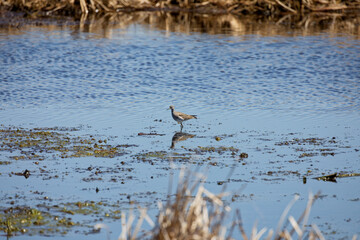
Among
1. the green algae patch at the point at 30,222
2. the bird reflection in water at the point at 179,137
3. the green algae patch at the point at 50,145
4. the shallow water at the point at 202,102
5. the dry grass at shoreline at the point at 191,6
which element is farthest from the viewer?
the dry grass at shoreline at the point at 191,6

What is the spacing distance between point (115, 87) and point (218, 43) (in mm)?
9557

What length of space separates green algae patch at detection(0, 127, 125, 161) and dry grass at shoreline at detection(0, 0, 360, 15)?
75.4ft

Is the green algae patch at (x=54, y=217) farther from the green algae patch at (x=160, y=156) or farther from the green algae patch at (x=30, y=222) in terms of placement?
the green algae patch at (x=160, y=156)

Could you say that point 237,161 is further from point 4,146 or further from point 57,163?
point 4,146

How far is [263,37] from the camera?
97.2 ft

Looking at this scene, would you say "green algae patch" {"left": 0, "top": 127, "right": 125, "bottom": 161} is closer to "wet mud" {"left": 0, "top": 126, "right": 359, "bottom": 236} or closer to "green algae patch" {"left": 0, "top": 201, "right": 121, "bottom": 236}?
"wet mud" {"left": 0, "top": 126, "right": 359, "bottom": 236}

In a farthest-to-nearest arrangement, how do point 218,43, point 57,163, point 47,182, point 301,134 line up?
point 218,43 → point 301,134 → point 57,163 → point 47,182

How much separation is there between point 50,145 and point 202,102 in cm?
641

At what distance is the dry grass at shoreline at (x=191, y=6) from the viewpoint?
35.8 metres

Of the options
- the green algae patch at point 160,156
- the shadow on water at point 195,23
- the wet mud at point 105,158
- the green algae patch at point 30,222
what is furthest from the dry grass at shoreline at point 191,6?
the green algae patch at point 30,222

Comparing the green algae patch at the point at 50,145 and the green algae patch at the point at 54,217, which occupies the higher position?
the green algae patch at the point at 50,145

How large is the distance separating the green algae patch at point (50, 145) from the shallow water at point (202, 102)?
358mm

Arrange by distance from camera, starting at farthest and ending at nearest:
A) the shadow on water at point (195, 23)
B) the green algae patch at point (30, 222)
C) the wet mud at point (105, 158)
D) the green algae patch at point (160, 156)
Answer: the shadow on water at point (195, 23), the green algae patch at point (160, 156), the wet mud at point (105, 158), the green algae patch at point (30, 222)

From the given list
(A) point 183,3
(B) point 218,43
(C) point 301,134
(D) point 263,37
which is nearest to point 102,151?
(C) point 301,134
